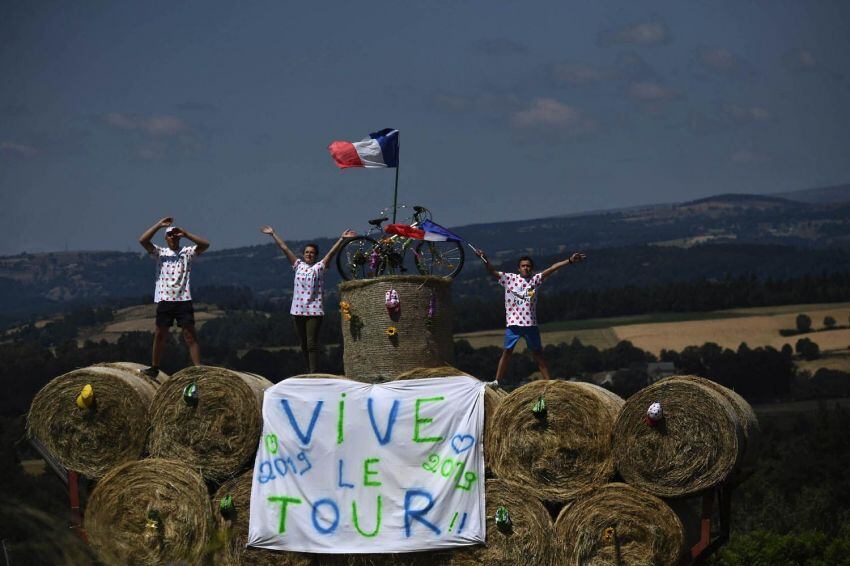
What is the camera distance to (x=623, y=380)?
7450 cm

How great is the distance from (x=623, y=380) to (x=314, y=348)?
57.9 m

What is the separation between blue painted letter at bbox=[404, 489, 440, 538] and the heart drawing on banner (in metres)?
0.61

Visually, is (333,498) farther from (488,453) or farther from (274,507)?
(488,453)

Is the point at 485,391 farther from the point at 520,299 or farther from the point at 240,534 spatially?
the point at 240,534

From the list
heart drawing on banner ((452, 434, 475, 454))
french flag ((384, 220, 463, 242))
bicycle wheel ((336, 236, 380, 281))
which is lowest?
heart drawing on banner ((452, 434, 475, 454))

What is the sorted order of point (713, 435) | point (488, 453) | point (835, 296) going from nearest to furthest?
point (713, 435), point (488, 453), point (835, 296)

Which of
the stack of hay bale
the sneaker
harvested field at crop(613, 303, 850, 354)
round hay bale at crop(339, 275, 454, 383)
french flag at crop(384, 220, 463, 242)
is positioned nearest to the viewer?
the stack of hay bale

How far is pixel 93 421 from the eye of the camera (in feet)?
54.6

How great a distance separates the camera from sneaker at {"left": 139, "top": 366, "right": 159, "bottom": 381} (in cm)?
1733

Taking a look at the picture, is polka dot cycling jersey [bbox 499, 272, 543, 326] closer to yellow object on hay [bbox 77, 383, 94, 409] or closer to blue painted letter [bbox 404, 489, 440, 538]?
blue painted letter [bbox 404, 489, 440, 538]

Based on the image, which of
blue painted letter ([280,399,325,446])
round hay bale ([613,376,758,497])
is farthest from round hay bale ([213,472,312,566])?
round hay bale ([613,376,758,497])

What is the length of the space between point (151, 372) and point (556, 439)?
5241mm

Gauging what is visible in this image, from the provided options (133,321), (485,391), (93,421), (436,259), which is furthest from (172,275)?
(133,321)

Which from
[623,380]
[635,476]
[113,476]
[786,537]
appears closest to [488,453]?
[635,476]
